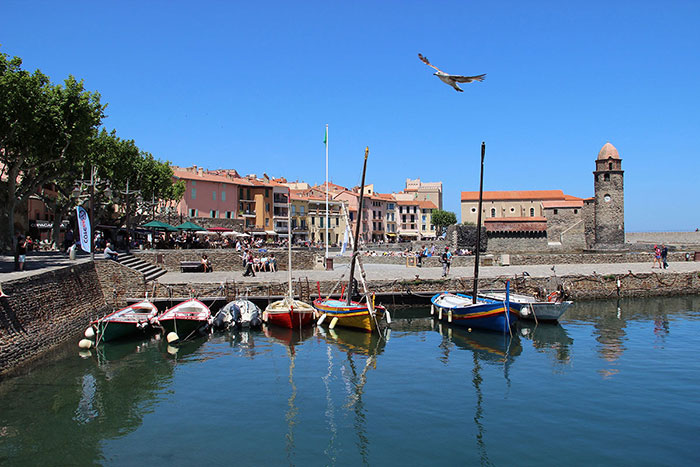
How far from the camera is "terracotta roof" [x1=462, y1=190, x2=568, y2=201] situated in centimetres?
10662

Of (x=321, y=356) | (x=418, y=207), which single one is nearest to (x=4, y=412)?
(x=321, y=356)

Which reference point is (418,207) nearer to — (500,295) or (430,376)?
(500,295)

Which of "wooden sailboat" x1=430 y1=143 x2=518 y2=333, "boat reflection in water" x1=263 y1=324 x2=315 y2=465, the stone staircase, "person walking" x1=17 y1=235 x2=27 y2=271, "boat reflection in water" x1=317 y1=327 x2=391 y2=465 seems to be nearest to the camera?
"boat reflection in water" x1=263 y1=324 x2=315 y2=465

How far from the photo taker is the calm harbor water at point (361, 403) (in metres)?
11.5

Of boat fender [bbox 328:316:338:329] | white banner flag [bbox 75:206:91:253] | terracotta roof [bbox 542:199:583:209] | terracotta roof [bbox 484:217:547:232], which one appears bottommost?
boat fender [bbox 328:316:338:329]

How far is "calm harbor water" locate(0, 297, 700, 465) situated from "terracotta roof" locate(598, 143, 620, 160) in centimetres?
6284

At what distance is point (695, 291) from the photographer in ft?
123

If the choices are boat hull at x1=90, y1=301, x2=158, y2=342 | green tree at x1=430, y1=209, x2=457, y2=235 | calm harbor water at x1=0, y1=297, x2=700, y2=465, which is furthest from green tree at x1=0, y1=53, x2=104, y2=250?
green tree at x1=430, y1=209, x2=457, y2=235

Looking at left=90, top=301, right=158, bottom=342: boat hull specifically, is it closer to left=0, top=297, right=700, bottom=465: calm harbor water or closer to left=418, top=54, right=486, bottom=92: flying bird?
left=0, top=297, right=700, bottom=465: calm harbor water

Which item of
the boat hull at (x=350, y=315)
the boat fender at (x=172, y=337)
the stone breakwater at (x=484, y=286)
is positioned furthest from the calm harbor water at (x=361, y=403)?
the stone breakwater at (x=484, y=286)

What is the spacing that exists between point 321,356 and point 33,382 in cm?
956

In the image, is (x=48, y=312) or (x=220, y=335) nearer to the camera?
(x=48, y=312)

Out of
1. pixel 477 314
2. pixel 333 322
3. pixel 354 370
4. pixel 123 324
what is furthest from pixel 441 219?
pixel 354 370

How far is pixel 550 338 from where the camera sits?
77.7 feet
